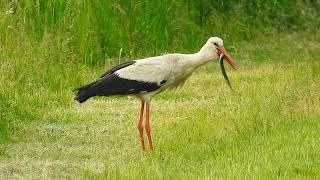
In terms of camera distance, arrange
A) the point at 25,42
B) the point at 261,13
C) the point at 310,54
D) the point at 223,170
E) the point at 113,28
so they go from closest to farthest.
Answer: the point at 223,170
the point at 25,42
the point at 113,28
the point at 310,54
the point at 261,13

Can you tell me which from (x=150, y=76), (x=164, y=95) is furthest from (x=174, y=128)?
(x=164, y=95)

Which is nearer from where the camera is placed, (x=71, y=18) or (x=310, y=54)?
(x=71, y=18)

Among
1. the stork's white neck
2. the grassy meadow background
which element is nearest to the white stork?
the stork's white neck

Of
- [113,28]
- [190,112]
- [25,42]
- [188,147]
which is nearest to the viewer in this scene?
[188,147]

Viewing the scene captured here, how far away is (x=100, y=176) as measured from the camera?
308 inches

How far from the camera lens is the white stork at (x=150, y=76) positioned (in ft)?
29.4

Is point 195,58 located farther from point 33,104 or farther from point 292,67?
point 292,67

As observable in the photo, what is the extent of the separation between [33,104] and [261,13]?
7685mm

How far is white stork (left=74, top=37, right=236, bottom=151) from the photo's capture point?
8.97m

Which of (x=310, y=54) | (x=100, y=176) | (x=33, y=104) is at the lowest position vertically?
(x=310, y=54)

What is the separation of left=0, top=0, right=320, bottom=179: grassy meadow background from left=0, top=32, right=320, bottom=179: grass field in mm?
14

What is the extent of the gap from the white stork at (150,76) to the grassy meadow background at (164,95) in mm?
567

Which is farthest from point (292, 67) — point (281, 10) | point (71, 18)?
point (281, 10)

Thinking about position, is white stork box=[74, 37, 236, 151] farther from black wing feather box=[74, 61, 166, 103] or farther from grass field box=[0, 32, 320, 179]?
grass field box=[0, 32, 320, 179]
